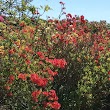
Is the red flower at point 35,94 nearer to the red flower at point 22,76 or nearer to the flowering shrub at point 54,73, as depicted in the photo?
the flowering shrub at point 54,73

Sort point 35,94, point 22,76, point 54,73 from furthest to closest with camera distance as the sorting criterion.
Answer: point 54,73
point 22,76
point 35,94

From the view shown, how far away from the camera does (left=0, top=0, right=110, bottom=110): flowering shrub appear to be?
6.38 metres

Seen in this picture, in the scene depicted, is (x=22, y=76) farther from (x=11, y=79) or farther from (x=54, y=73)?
(x=54, y=73)

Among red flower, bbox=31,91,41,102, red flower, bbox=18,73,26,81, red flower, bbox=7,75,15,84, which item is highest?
red flower, bbox=18,73,26,81

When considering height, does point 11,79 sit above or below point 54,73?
below

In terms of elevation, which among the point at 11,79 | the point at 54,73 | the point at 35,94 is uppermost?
the point at 54,73

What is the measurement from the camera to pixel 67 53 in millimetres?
8039

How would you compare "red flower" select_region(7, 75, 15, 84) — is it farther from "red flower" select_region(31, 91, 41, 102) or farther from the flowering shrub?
"red flower" select_region(31, 91, 41, 102)

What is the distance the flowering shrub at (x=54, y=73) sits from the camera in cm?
638

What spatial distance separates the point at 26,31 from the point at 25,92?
2.80 m

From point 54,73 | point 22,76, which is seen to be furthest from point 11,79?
point 54,73

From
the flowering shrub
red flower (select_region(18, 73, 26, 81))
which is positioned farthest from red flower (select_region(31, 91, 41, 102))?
red flower (select_region(18, 73, 26, 81))

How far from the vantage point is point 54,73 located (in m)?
6.48

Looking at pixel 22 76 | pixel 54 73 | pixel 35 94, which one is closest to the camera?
pixel 35 94
